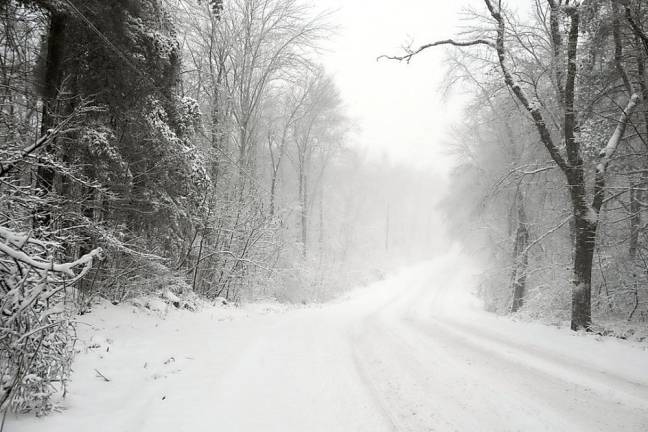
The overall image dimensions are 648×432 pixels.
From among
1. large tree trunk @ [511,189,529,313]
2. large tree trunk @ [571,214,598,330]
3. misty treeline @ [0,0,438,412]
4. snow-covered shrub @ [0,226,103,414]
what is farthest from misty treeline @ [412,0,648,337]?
snow-covered shrub @ [0,226,103,414]

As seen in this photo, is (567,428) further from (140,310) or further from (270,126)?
(270,126)

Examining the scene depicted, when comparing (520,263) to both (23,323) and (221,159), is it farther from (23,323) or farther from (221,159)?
(23,323)

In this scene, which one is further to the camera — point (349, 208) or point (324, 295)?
point (349, 208)

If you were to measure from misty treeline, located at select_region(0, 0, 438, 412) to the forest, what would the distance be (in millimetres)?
41

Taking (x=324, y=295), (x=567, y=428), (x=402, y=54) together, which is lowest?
(x=324, y=295)

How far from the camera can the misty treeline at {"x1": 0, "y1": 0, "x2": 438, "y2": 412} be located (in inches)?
132

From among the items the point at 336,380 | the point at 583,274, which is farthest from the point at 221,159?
the point at 583,274

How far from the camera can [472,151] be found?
2056cm

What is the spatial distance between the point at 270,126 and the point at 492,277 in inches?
581

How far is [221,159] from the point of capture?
41.3 feet

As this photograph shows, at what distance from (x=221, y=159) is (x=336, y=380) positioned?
9185mm

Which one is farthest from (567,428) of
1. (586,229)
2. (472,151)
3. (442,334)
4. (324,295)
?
(472,151)

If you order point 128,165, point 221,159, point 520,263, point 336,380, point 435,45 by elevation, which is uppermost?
point 435,45

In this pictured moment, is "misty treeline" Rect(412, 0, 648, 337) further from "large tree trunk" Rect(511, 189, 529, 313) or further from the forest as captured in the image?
"large tree trunk" Rect(511, 189, 529, 313)
